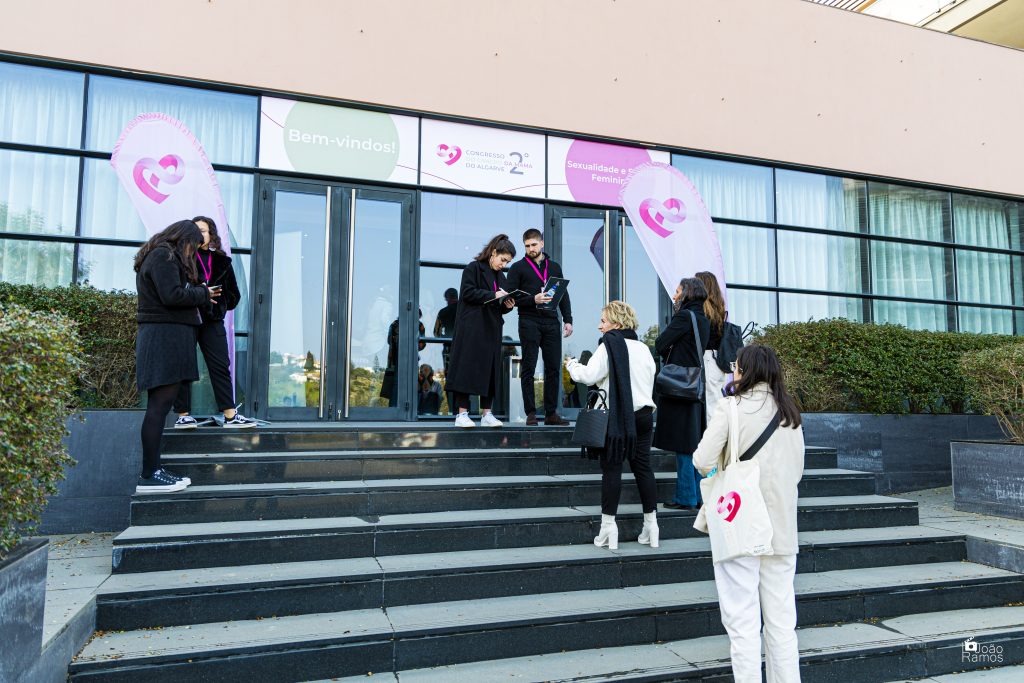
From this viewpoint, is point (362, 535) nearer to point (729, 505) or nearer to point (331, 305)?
point (729, 505)

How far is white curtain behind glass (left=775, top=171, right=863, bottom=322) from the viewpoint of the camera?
11.3 meters

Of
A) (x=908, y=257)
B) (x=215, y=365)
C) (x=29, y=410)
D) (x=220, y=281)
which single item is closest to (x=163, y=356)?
(x=215, y=365)

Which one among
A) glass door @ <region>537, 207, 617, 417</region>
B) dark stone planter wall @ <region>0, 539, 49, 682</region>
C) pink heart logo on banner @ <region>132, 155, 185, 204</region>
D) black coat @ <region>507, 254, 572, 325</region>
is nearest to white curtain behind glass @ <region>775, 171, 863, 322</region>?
glass door @ <region>537, 207, 617, 417</region>

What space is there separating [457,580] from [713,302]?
3.20 m

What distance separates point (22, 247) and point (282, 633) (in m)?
6.19

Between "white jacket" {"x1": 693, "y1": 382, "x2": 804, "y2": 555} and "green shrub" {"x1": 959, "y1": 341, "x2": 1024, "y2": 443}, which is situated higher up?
"green shrub" {"x1": 959, "y1": 341, "x2": 1024, "y2": 443}

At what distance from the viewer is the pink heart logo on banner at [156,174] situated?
7445mm

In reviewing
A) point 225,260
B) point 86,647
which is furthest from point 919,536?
point 225,260

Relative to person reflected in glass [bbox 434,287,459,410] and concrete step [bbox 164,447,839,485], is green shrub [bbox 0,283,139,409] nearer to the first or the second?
concrete step [bbox 164,447,839,485]

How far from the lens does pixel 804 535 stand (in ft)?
19.6

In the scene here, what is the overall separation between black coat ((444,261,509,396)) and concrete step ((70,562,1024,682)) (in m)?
2.76

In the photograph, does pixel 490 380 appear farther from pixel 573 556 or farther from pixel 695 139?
pixel 695 139

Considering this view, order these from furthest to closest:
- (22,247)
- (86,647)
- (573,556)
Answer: (22,247)
(573,556)
(86,647)

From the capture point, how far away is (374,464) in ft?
20.0
